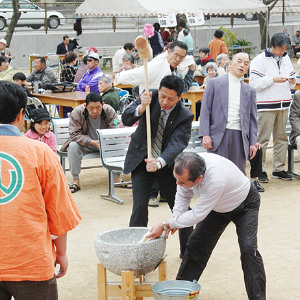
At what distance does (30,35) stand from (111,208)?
21006mm

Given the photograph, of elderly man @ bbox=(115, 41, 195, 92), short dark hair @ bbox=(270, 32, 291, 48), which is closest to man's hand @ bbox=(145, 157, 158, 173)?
elderly man @ bbox=(115, 41, 195, 92)

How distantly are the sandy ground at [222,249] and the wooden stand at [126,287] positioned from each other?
557mm

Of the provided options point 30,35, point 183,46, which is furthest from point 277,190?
point 30,35

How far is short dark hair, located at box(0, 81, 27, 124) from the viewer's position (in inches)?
117

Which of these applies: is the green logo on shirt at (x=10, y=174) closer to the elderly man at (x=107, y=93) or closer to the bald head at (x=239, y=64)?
the bald head at (x=239, y=64)

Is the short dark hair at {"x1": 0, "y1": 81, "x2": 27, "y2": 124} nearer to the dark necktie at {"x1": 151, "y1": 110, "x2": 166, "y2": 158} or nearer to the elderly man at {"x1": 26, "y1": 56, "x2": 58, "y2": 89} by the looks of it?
the dark necktie at {"x1": 151, "y1": 110, "x2": 166, "y2": 158}

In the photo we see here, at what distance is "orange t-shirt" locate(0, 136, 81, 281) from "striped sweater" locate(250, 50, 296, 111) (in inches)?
228

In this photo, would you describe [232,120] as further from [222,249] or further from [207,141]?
[222,249]

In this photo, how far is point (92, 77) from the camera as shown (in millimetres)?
11781

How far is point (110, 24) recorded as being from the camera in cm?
3359

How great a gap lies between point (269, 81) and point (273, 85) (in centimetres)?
18

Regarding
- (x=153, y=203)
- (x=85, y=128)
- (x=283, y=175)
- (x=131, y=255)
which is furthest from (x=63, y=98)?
(x=131, y=255)

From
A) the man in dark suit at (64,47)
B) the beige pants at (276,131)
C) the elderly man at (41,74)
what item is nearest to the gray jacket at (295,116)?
the beige pants at (276,131)

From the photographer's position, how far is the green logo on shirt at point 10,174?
9.80 ft
